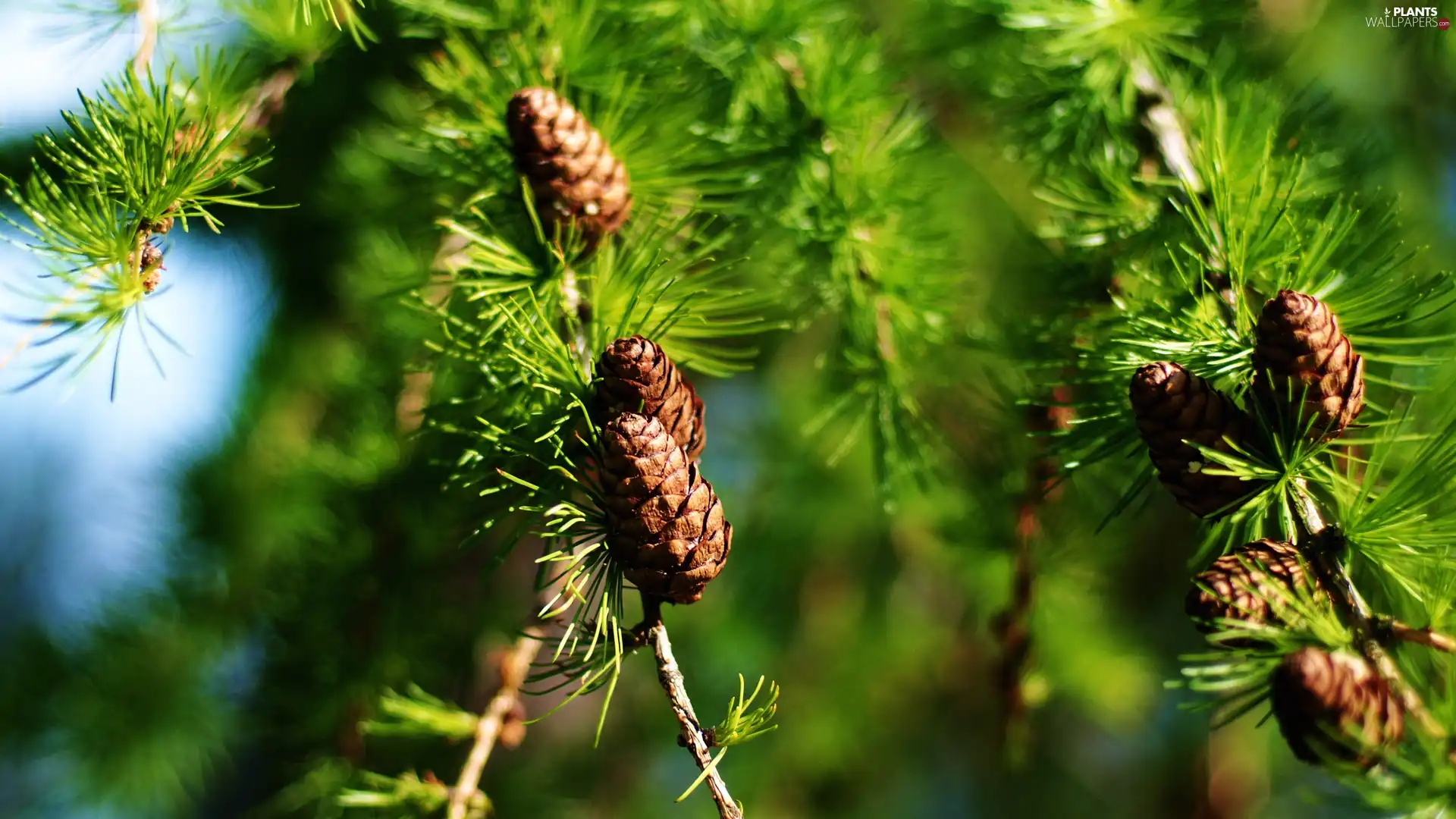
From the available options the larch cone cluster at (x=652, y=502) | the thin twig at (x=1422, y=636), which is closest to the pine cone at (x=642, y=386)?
the larch cone cluster at (x=652, y=502)

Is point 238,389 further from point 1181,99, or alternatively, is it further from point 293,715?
point 1181,99

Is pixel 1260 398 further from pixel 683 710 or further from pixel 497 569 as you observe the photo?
pixel 497 569

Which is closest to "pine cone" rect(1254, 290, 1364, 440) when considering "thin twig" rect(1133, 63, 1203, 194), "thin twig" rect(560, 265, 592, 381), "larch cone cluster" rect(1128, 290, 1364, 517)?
"larch cone cluster" rect(1128, 290, 1364, 517)

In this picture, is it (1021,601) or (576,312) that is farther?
(1021,601)

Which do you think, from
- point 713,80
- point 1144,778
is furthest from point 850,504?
point 1144,778

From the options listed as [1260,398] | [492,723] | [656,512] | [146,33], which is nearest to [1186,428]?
[1260,398]
